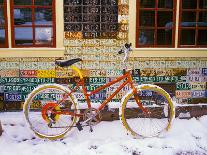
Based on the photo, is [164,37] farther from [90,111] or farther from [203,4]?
[90,111]

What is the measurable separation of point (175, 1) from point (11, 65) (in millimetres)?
3273

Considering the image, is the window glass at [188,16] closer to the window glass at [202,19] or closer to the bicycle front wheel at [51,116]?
the window glass at [202,19]

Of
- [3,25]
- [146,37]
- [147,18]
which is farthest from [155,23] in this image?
[3,25]

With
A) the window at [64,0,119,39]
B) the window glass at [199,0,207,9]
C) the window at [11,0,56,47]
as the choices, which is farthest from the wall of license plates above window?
the window glass at [199,0,207,9]

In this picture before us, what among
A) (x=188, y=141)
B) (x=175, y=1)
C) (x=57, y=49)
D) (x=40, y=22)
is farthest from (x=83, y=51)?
(x=188, y=141)

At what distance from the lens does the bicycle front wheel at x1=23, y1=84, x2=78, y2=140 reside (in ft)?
19.0

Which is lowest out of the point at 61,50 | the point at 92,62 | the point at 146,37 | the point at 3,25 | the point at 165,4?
the point at 92,62

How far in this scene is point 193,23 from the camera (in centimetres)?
704

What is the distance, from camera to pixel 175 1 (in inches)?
269

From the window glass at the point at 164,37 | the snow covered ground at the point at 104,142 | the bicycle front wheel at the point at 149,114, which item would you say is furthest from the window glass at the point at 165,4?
the snow covered ground at the point at 104,142

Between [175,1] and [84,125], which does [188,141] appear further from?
[175,1]

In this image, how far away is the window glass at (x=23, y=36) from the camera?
671 centimetres

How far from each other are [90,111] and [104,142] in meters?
0.54

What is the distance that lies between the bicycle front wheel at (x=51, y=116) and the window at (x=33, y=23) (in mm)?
1268
